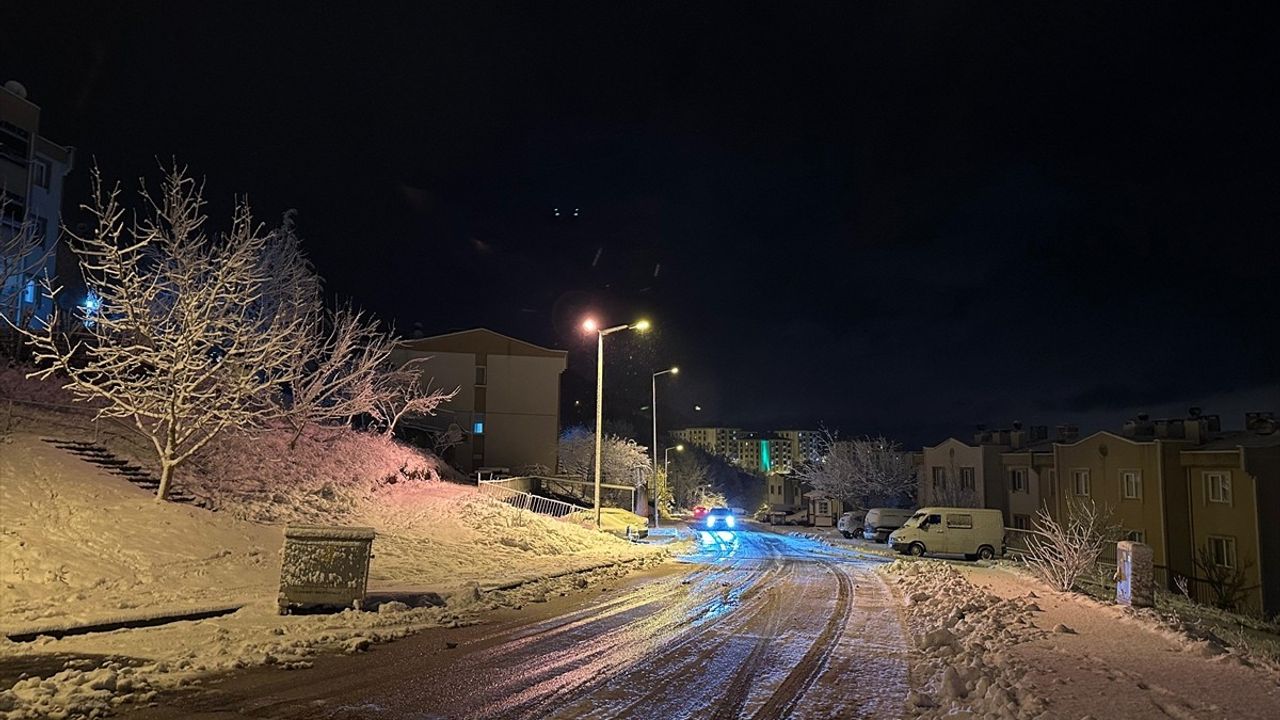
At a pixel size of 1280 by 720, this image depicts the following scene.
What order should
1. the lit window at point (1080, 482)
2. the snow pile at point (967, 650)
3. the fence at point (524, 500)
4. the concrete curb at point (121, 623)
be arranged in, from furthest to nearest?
the lit window at point (1080, 482) < the fence at point (524, 500) < the concrete curb at point (121, 623) < the snow pile at point (967, 650)

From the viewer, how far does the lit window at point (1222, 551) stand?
108 feet

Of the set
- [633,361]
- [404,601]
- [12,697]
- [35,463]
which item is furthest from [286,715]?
[633,361]

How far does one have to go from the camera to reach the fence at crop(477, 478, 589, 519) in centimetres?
2955

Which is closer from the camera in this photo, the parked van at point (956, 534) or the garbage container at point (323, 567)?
the garbage container at point (323, 567)

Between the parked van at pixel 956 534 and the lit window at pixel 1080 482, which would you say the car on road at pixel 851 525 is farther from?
the parked van at pixel 956 534

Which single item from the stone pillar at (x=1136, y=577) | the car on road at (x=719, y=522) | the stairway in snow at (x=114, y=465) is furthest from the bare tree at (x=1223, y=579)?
the stairway in snow at (x=114, y=465)

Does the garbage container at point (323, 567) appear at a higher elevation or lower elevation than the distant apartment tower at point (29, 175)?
lower

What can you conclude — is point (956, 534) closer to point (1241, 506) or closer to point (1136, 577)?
point (1241, 506)

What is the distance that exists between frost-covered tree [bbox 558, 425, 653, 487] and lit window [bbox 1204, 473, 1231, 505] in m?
35.7

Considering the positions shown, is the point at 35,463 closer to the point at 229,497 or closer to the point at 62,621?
the point at 229,497

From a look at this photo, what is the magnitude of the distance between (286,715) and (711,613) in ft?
25.3

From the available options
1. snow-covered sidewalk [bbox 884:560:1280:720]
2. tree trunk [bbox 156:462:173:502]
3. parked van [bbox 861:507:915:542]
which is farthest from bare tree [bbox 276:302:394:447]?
parked van [bbox 861:507:915:542]

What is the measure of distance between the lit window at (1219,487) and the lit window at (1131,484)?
3201mm

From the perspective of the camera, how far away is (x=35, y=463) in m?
15.3
